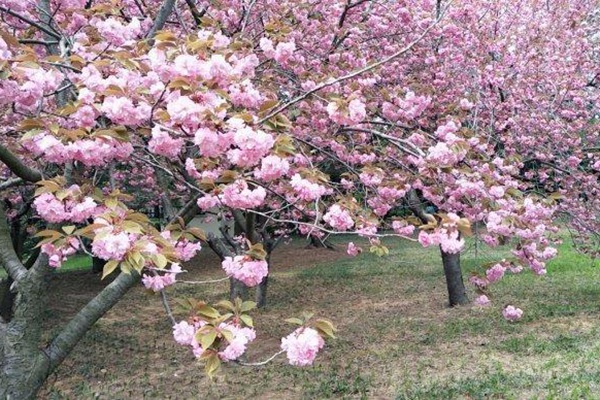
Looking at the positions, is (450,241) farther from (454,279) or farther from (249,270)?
(454,279)

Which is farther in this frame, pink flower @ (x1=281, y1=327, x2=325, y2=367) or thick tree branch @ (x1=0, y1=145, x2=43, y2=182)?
thick tree branch @ (x1=0, y1=145, x2=43, y2=182)

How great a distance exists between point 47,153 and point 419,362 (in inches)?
191

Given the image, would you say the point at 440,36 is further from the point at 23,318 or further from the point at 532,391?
the point at 23,318

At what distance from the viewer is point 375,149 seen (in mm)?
5422

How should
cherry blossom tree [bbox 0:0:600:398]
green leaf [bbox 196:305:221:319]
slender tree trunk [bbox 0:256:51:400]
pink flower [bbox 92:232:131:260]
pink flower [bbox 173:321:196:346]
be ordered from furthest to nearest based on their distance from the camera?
slender tree trunk [bbox 0:256:51:400], pink flower [bbox 173:321:196:346], cherry blossom tree [bbox 0:0:600:398], green leaf [bbox 196:305:221:319], pink flower [bbox 92:232:131:260]

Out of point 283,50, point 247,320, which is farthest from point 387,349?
point 247,320

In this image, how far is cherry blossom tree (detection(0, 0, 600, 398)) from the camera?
Result: 2492mm

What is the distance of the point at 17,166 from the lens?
3.27 m

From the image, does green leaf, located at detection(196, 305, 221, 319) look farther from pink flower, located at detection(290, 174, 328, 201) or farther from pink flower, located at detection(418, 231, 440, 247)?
pink flower, located at detection(418, 231, 440, 247)

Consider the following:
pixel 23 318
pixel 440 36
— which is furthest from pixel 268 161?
pixel 440 36

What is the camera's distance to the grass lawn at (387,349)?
5356 millimetres

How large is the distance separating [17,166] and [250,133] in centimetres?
166

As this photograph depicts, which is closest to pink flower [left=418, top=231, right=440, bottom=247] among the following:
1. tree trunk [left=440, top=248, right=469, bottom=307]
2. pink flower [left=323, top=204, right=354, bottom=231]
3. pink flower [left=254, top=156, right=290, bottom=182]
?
pink flower [left=323, top=204, right=354, bottom=231]

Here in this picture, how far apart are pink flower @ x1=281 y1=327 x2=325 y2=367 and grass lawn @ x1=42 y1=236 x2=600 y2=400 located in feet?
9.40
